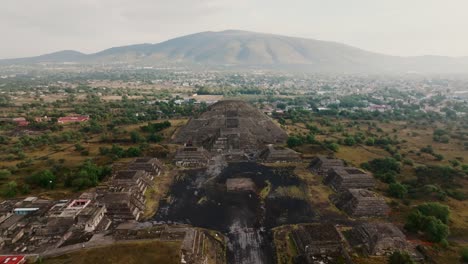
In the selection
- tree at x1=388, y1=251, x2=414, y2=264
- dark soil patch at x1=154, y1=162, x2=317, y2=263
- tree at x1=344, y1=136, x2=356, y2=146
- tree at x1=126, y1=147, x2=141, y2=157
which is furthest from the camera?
tree at x1=344, y1=136, x2=356, y2=146

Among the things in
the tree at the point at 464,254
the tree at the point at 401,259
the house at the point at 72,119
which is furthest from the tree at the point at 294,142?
the house at the point at 72,119

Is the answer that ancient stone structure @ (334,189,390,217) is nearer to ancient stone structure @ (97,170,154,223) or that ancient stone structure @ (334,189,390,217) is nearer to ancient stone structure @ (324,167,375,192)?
ancient stone structure @ (324,167,375,192)

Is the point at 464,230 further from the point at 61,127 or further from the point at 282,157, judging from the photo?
the point at 61,127

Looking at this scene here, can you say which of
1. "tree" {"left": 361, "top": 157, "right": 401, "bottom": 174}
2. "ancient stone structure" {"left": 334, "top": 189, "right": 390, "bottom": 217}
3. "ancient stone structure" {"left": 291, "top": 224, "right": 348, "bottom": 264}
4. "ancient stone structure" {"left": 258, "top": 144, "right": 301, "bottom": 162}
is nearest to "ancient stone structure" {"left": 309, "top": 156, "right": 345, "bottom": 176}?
"ancient stone structure" {"left": 258, "top": 144, "right": 301, "bottom": 162}

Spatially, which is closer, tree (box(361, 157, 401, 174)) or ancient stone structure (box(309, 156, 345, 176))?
ancient stone structure (box(309, 156, 345, 176))

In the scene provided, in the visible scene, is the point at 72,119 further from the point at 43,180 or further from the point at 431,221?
the point at 431,221
